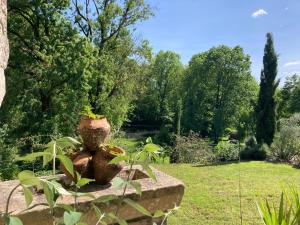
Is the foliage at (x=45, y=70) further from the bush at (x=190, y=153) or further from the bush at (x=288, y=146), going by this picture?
the bush at (x=288, y=146)

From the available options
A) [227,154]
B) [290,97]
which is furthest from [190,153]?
[290,97]

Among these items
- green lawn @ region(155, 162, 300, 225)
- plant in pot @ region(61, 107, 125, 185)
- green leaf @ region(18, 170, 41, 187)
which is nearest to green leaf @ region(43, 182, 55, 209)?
green leaf @ region(18, 170, 41, 187)

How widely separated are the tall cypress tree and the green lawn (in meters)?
4.26

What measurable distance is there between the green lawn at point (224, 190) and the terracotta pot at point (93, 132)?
9.20 feet

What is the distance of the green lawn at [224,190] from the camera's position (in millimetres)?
5598

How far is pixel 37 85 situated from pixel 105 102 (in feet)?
11.8

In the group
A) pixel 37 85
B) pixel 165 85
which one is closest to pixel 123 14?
pixel 37 85

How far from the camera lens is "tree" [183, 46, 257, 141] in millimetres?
26656

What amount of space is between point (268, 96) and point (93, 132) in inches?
563

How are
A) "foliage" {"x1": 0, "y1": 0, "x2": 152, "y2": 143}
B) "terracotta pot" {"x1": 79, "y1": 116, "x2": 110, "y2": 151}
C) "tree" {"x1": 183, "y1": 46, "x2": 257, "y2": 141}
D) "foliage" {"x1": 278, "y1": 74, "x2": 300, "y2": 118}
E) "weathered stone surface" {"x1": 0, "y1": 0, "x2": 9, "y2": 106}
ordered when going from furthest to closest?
"tree" {"x1": 183, "y1": 46, "x2": 257, "y2": 141}
"foliage" {"x1": 278, "y1": 74, "x2": 300, "y2": 118}
"foliage" {"x1": 0, "y1": 0, "x2": 152, "y2": 143}
"terracotta pot" {"x1": 79, "y1": 116, "x2": 110, "y2": 151}
"weathered stone surface" {"x1": 0, "y1": 0, "x2": 9, "y2": 106}

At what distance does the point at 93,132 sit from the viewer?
2455 millimetres

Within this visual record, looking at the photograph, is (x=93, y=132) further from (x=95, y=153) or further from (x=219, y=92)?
(x=219, y=92)

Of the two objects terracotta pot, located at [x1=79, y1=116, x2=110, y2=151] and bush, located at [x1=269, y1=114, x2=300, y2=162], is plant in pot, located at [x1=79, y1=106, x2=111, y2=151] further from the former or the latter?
bush, located at [x1=269, y1=114, x2=300, y2=162]

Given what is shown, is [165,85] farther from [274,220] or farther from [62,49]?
[274,220]
